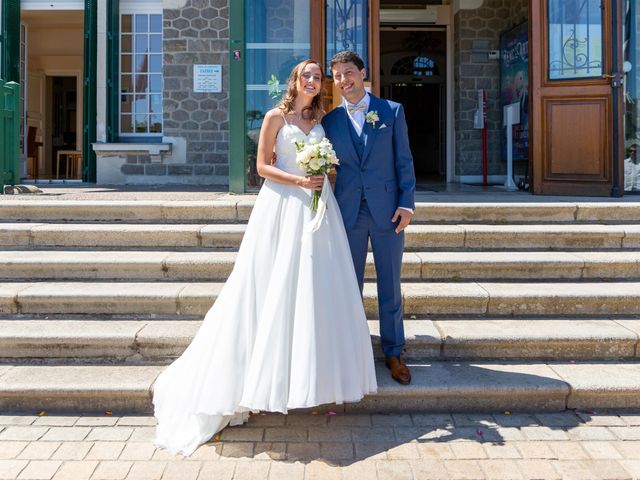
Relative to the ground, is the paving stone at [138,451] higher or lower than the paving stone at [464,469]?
higher

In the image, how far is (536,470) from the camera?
2.88 m

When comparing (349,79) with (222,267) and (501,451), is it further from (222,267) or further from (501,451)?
(501,451)

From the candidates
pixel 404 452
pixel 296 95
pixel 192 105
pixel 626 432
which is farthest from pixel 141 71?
pixel 626 432

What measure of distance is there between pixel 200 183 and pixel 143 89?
1.91 meters

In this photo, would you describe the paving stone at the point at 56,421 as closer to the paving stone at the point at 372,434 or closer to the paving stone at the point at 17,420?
the paving stone at the point at 17,420

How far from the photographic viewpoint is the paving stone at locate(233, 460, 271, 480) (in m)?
2.83

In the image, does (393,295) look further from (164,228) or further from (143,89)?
(143,89)

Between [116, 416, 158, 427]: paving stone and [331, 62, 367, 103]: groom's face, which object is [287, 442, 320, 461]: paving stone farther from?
[331, 62, 367, 103]: groom's face

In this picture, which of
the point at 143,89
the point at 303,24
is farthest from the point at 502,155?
the point at 143,89

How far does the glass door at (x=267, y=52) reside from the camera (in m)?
6.73

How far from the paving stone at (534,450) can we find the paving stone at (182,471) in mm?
1591

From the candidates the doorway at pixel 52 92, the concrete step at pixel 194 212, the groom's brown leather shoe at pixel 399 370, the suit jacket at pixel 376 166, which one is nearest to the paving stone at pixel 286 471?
the groom's brown leather shoe at pixel 399 370

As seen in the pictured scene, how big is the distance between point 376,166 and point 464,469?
168 centimetres

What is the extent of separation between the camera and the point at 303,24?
22.2 ft
